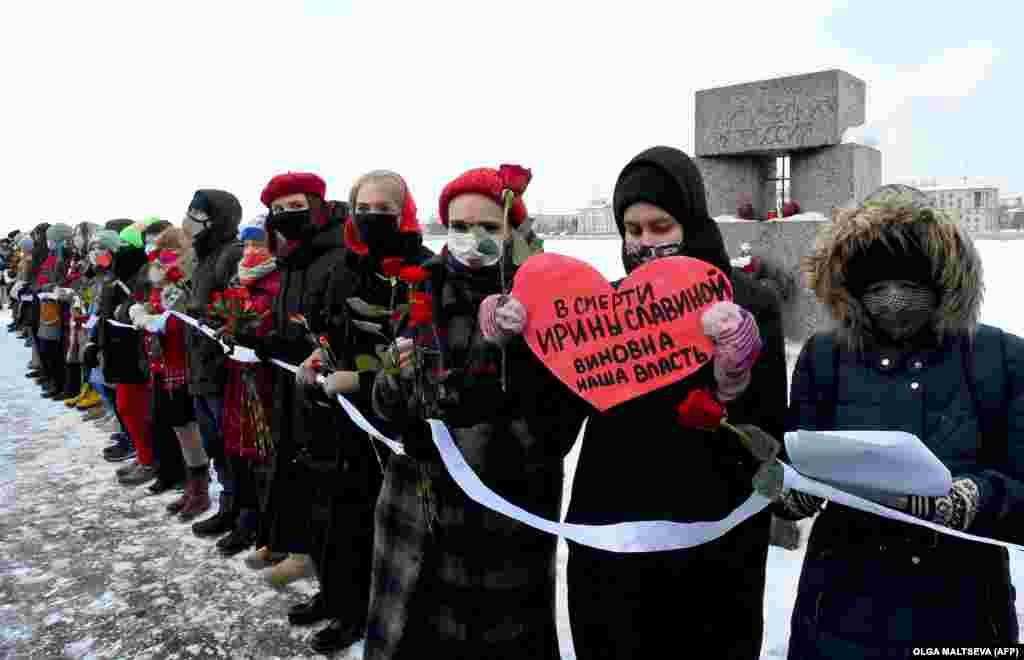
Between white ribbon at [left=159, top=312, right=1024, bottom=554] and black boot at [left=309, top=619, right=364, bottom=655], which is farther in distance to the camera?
black boot at [left=309, top=619, right=364, bottom=655]

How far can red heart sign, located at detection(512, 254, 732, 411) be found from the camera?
4.99 feet

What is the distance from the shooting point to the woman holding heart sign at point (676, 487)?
164cm

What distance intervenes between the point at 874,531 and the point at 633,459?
21.3 inches

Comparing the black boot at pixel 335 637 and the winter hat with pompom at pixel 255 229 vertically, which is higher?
the winter hat with pompom at pixel 255 229

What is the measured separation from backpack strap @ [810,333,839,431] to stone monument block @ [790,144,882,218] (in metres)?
6.21

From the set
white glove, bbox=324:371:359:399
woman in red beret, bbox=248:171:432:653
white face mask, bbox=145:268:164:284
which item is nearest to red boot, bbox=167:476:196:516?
white face mask, bbox=145:268:164:284

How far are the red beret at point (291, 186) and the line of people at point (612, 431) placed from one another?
1cm

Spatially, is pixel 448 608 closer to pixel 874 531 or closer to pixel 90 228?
pixel 874 531

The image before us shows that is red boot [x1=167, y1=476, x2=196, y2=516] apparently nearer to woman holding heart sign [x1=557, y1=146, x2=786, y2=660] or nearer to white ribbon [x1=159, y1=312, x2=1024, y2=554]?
white ribbon [x1=159, y1=312, x2=1024, y2=554]

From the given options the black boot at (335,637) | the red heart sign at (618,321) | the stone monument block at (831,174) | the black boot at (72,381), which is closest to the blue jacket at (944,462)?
the red heart sign at (618,321)

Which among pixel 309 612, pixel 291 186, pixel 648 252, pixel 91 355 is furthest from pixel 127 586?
pixel 648 252

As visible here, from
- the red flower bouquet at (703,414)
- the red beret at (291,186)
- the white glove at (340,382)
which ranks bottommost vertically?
the white glove at (340,382)

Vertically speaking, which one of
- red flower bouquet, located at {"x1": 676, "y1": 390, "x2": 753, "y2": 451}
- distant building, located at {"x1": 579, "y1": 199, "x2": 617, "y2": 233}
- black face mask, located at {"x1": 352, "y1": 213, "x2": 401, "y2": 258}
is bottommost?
red flower bouquet, located at {"x1": 676, "y1": 390, "x2": 753, "y2": 451}

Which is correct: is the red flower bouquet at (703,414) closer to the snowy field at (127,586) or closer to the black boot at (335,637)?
the snowy field at (127,586)
